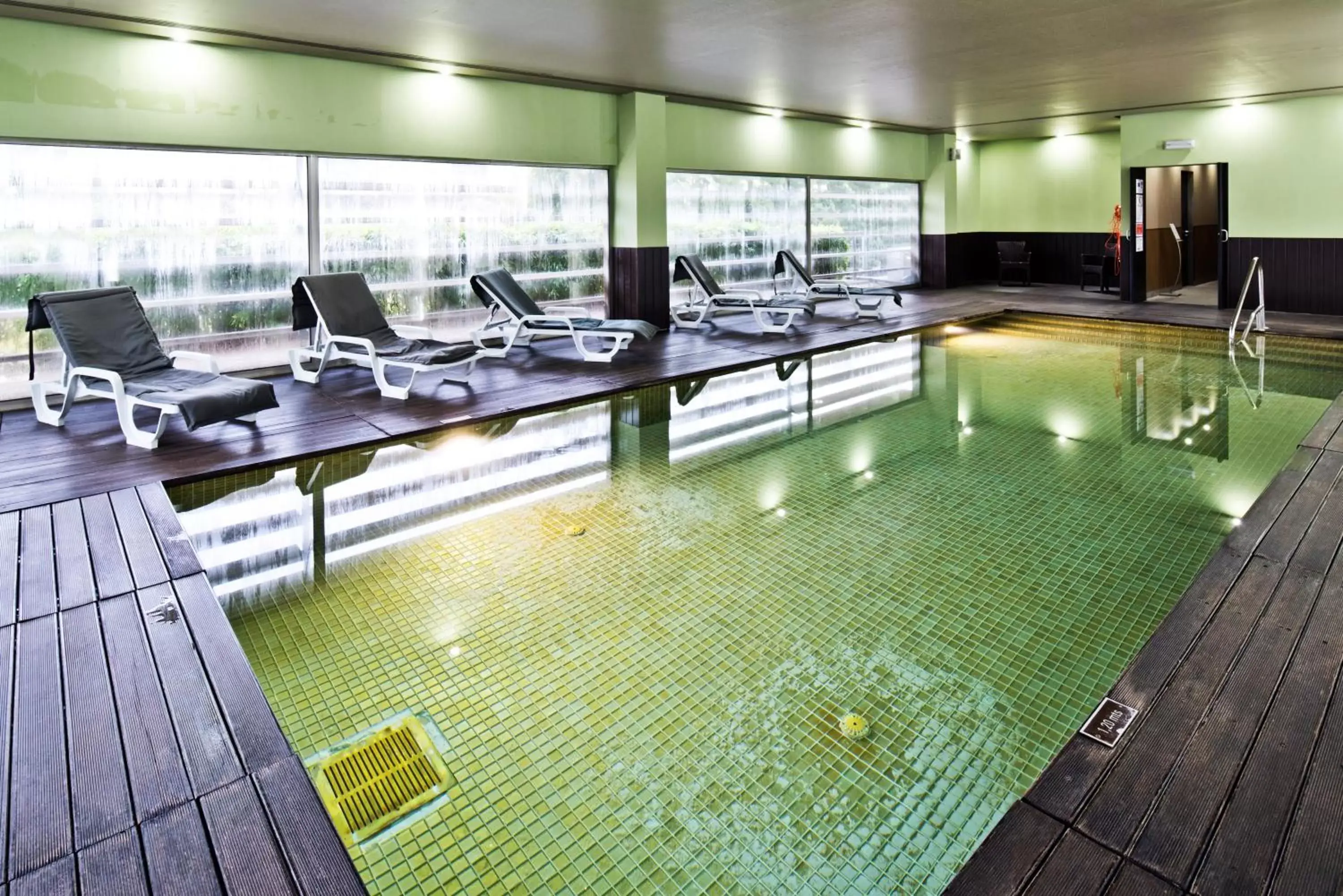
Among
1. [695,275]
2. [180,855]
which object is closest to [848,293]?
[695,275]

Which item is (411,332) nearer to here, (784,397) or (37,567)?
(784,397)

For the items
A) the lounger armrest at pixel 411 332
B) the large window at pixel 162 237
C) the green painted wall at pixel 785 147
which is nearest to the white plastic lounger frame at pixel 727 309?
the green painted wall at pixel 785 147

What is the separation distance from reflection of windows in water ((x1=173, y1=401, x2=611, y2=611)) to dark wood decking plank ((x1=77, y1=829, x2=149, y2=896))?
1.48m

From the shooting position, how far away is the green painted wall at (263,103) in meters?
5.85

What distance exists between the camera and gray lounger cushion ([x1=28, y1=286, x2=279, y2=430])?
498cm

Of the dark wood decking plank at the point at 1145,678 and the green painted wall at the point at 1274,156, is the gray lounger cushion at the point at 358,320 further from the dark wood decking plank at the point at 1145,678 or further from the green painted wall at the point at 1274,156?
the green painted wall at the point at 1274,156

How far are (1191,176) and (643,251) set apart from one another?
934cm

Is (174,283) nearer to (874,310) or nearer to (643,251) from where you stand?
(643,251)

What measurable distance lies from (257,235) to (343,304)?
3.53 ft

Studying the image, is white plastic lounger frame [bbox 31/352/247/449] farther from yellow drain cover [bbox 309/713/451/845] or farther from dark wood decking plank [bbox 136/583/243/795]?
yellow drain cover [bbox 309/713/451/845]

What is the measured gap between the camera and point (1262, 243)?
10.4 metres

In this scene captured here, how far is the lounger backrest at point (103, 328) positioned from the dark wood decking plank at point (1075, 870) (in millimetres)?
5616

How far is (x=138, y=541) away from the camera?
326cm

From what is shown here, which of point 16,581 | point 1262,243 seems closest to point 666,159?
point 1262,243
